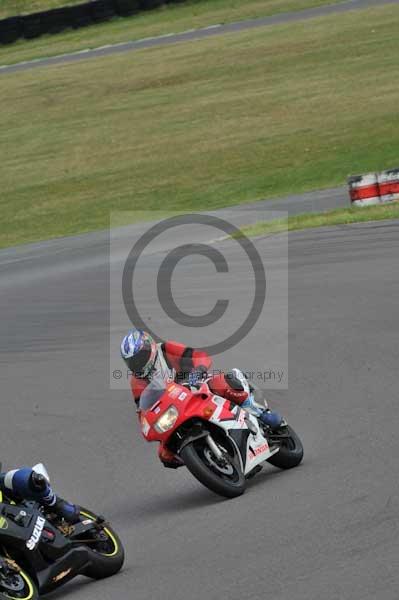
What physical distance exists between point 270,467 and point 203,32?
3646 centimetres

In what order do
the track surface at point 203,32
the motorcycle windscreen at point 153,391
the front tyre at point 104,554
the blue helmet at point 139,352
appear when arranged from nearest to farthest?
the front tyre at point 104,554, the blue helmet at point 139,352, the motorcycle windscreen at point 153,391, the track surface at point 203,32

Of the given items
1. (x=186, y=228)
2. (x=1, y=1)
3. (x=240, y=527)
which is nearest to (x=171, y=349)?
(x=240, y=527)

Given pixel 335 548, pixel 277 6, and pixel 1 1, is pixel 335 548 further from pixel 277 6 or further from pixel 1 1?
pixel 1 1

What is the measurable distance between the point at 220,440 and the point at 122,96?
31.6 metres

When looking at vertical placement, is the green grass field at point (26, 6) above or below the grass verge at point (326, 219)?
below

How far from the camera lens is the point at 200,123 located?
3375 cm

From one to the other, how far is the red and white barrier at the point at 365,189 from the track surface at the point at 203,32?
883 inches

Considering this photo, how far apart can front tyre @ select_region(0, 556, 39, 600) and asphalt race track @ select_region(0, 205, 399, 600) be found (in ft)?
1.61

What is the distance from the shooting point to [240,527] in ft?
22.4

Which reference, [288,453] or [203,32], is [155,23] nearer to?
[203,32]

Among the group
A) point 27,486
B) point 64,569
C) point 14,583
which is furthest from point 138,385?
point 14,583

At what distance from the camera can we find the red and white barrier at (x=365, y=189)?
20.5 metres

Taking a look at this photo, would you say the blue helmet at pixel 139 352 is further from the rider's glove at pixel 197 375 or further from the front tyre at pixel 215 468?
the front tyre at pixel 215 468

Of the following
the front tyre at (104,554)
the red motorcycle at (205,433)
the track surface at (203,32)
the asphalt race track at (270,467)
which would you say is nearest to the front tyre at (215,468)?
the red motorcycle at (205,433)
